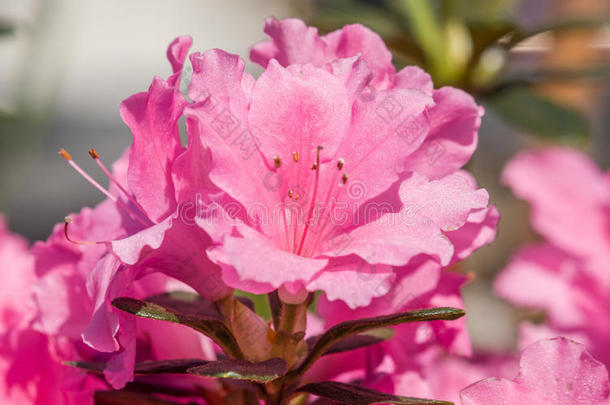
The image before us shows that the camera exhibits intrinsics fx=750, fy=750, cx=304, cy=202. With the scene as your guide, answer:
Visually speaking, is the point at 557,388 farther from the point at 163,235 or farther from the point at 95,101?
the point at 95,101

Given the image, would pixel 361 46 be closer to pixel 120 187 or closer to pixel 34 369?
pixel 120 187

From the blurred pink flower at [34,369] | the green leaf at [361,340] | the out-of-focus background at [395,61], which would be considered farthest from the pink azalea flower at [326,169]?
the out-of-focus background at [395,61]

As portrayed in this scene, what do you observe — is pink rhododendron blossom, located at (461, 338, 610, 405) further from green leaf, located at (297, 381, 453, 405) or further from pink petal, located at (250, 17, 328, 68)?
pink petal, located at (250, 17, 328, 68)

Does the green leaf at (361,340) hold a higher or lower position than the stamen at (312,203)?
lower

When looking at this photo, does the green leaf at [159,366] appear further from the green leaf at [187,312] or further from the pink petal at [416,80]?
the pink petal at [416,80]

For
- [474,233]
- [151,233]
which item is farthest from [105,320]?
[474,233]

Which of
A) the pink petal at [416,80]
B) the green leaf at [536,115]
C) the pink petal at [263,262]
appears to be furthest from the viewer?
the green leaf at [536,115]
